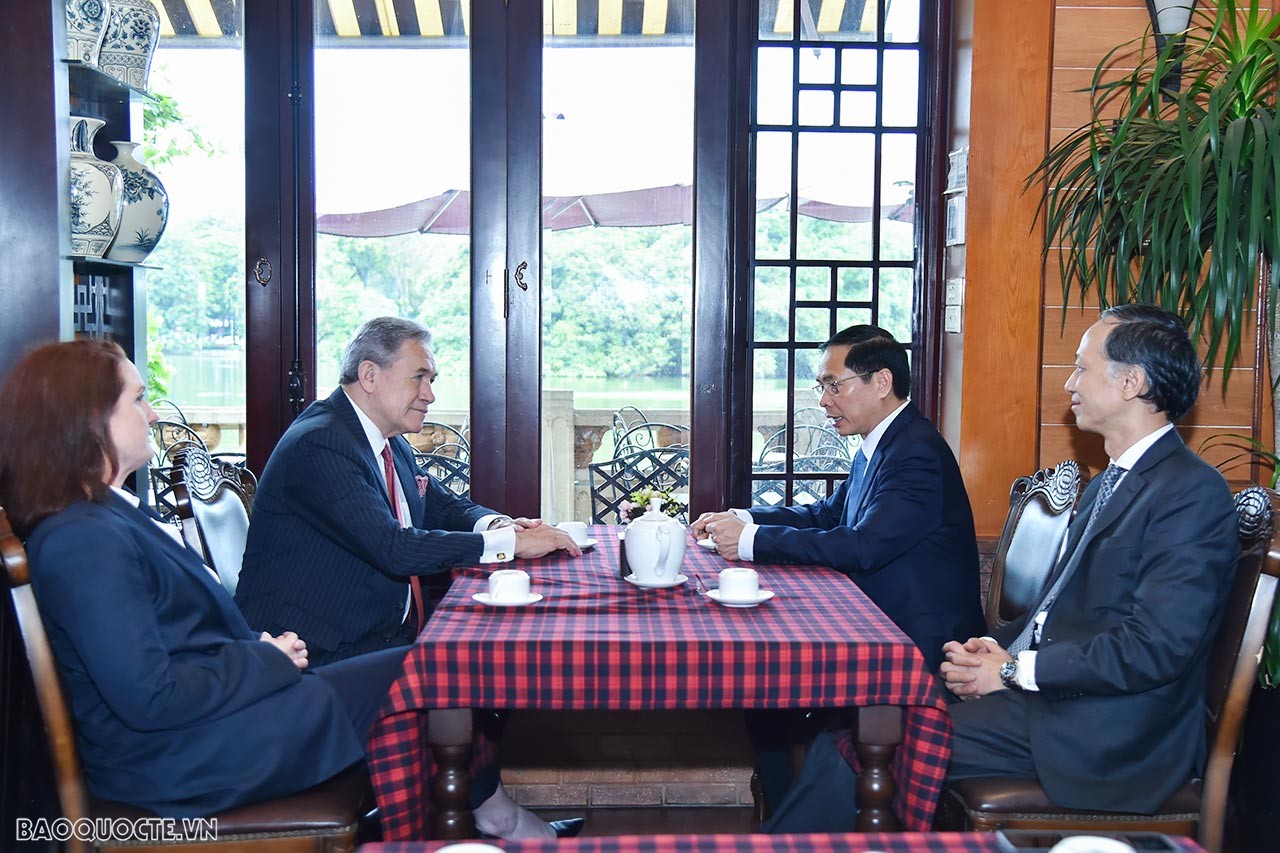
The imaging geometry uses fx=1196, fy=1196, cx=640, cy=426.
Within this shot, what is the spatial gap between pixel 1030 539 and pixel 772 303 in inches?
49.8

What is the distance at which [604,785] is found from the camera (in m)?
3.21

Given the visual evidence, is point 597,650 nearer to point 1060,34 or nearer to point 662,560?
point 662,560

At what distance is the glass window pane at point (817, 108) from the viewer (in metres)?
3.60

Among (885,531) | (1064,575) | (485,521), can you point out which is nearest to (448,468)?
(485,521)

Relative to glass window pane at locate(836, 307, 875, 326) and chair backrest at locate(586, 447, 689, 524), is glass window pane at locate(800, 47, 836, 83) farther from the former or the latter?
chair backrest at locate(586, 447, 689, 524)

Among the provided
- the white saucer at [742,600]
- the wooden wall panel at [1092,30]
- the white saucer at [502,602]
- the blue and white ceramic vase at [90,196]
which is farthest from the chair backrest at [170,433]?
the wooden wall panel at [1092,30]

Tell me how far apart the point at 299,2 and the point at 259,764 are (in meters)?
2.46

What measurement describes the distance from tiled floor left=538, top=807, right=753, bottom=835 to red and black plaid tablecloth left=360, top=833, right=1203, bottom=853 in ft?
5.99

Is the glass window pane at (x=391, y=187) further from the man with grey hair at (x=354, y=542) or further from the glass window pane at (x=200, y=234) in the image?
the man with grey hair at (x=354, y=542)

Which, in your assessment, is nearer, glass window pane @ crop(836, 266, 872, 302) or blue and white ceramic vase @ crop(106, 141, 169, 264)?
blue and white ceramic vase @ crop(106, 141, 169, 264)

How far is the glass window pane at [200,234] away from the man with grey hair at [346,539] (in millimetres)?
1034

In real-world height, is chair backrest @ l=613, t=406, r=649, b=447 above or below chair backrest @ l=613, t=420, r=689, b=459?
above

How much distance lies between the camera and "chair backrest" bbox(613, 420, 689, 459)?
3.71 meters

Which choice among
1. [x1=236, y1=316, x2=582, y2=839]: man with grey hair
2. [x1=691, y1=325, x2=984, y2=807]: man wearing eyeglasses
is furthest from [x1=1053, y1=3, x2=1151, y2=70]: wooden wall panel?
[x1=236, y1=316, x2=582, y2=839]: man with grey hair
